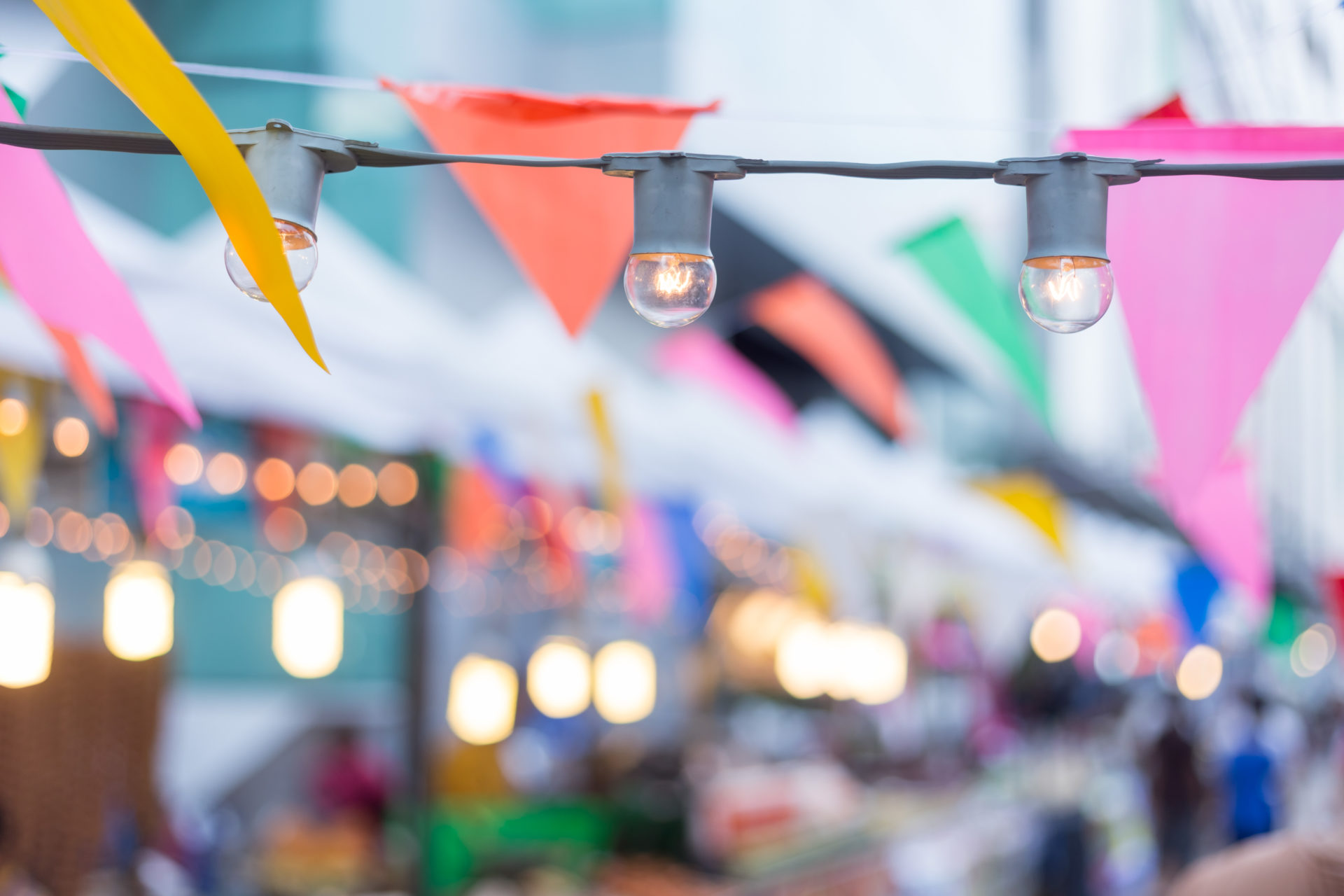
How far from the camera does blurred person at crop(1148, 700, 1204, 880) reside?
9000 millimetres

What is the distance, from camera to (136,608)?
381 centimetres

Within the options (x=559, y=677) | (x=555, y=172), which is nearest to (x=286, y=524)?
(x=559, y=677)

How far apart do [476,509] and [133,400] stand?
1595mm

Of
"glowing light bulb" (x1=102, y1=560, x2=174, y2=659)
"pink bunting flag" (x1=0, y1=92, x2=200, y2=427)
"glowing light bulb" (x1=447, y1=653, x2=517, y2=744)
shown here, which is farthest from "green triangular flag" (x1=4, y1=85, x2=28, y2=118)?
"glowing light bulb" (x1=447, y1=653, x2=517, y2=744)

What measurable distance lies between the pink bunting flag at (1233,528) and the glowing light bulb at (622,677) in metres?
→ 3.01

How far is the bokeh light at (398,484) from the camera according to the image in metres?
5.25

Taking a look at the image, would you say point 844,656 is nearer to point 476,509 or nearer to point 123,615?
point 476,509

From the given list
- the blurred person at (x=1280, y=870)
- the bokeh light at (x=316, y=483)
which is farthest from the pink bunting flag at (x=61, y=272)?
the bokeh light at (x=316, y=483)

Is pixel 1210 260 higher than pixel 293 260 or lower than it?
higher

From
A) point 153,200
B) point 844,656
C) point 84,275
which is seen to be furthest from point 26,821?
point 844,656

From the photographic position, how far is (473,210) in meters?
7.97

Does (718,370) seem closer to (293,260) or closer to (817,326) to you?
(817,326)

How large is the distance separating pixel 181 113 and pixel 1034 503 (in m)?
7.16

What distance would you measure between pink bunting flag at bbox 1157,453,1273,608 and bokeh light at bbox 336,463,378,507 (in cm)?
384
